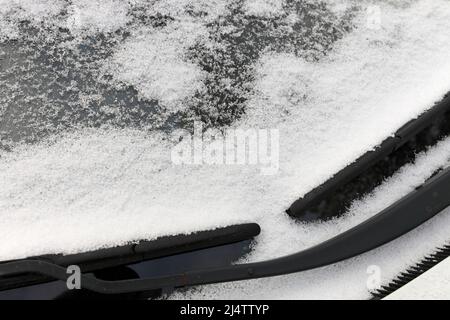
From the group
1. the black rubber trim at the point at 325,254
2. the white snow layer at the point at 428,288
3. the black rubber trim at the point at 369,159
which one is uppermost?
the black rubber trim at the point at 369,159

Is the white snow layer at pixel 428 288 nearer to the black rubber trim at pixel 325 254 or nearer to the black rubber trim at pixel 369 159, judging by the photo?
the black rubber trim at pixel 325 254

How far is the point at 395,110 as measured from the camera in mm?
1781

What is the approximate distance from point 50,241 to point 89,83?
593 mm

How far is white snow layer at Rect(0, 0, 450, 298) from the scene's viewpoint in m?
1.55

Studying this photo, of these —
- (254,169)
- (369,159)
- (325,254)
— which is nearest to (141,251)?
(254,169)

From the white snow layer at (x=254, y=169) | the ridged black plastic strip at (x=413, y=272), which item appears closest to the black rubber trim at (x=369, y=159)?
the white snow layer at (x=254, y=169)

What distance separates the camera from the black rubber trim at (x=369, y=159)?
1621mm

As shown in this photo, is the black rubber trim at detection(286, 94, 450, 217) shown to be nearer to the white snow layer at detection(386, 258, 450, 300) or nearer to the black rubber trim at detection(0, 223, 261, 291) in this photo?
the black rubber trim at detection(0, 223, 261, 291)

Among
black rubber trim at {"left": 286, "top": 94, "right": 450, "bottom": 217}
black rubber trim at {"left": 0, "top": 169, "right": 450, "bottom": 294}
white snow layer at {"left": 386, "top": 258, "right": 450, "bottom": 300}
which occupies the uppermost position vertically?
black rubber trim at {"left": 286, "top": 94, "right": 450, "bottom": 217}

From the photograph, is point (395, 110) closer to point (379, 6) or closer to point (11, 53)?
point (379, 6)

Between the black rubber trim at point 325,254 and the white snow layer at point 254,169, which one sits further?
the white snow layer at point 254,169

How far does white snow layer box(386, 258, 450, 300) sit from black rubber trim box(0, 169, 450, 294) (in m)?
0.15

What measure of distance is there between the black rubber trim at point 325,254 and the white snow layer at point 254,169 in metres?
0.07

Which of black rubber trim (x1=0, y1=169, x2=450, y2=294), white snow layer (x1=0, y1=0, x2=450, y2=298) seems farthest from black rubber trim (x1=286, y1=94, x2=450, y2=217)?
black rubber trim (x1=0, y1=169, x2=450, y2=294)
